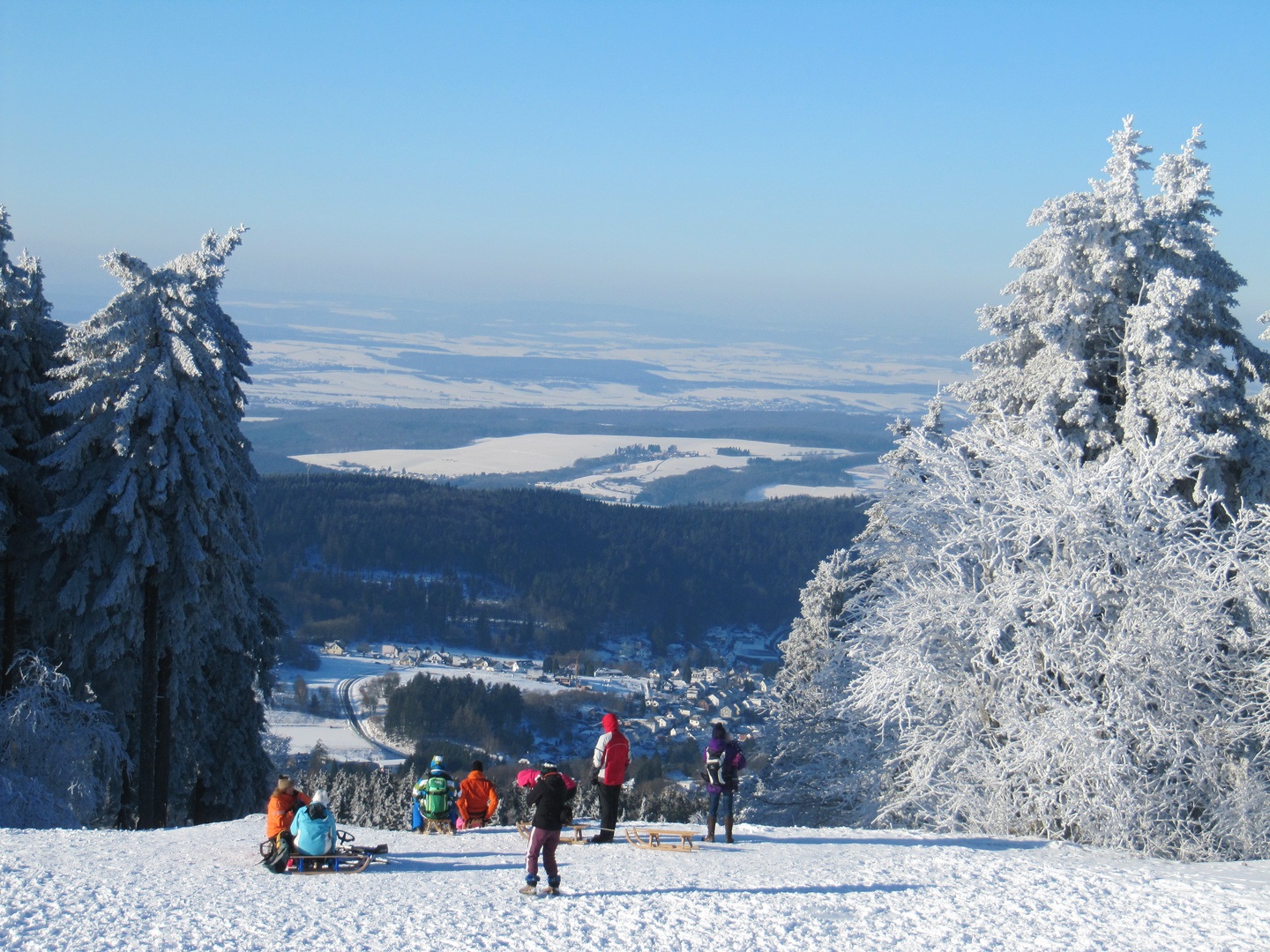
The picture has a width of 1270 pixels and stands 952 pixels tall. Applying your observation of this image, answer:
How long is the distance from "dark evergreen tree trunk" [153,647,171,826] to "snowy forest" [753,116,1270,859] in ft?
44.2

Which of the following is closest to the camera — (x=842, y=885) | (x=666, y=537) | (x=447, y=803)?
(x=842, y=885)

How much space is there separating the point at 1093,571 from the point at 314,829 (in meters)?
12.8

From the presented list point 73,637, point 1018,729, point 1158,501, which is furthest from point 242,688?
point 1158,501

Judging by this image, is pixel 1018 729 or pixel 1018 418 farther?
pixel 1018 418

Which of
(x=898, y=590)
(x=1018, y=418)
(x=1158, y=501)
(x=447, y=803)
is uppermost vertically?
(x=1018, y=418)

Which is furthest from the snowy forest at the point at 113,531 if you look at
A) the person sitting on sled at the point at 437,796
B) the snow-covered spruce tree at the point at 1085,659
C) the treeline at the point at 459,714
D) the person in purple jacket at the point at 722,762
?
the treeline at the point at 459,714

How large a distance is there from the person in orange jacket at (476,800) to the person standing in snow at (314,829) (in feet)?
11.1

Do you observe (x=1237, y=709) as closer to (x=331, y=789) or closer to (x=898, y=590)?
(x=898, y=590)

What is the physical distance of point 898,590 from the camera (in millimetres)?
18062

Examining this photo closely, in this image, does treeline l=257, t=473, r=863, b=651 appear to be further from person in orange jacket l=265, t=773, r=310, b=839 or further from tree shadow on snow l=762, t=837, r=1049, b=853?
person in orange jacket l=265, t=773, r=310, b=839

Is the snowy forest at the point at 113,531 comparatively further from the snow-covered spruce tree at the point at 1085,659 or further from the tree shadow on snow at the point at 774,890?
the snow-covered spruce tree at the point at 1085,659

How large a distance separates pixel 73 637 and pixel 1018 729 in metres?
17.3

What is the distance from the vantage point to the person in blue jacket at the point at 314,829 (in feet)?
39.1

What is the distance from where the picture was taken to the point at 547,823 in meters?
11.0
